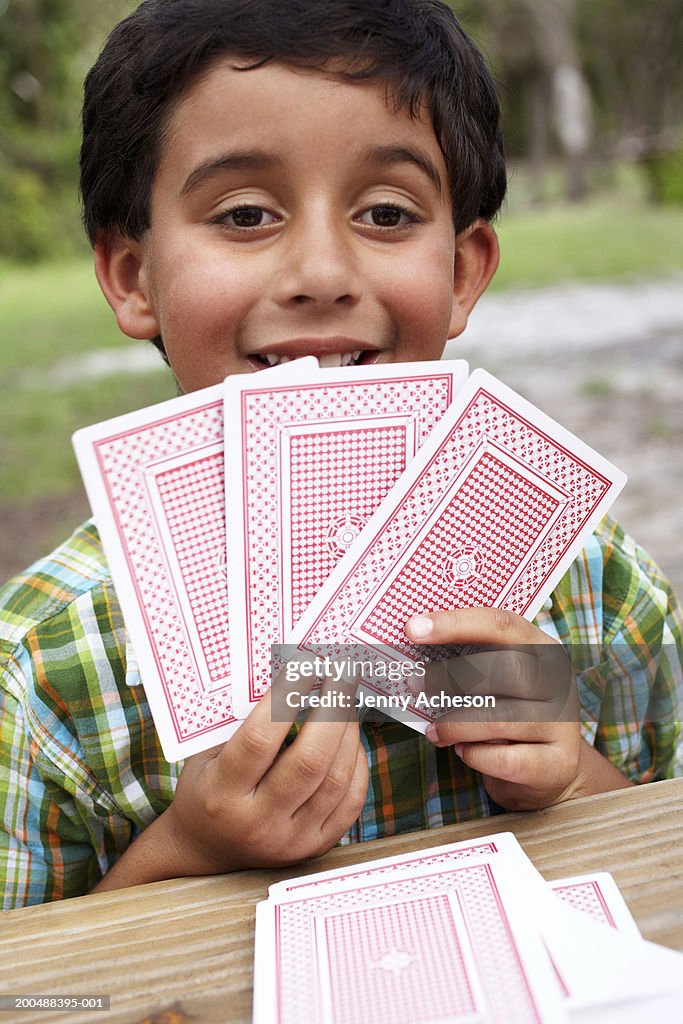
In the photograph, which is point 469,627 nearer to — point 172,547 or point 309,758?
point 309,758

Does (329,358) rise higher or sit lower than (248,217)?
lower

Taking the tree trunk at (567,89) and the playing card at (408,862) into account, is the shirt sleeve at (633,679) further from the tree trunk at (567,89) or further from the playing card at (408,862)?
the tree trunk at (567,89)

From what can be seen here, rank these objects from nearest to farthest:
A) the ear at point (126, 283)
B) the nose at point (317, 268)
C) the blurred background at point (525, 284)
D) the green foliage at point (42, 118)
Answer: the nose at point (317, 268), the ear at point (126, 283), the blurred background at point (525, 284), the green foliage at point (42, 118)

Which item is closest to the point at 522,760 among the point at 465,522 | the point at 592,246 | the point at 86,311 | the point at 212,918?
the point at 465,522

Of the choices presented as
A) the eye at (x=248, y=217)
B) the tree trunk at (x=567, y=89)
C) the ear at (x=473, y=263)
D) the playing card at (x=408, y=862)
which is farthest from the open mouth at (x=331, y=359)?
the tree trunk at (x=567, y=89)

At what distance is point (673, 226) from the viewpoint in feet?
48.5

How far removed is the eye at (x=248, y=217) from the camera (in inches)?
50.0

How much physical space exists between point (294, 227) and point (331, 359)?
0.17m

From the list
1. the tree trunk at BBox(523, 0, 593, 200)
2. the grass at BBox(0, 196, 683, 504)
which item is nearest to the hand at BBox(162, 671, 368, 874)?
the grass at BBox(0, 196, 683, 504)

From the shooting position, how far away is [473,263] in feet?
5.21

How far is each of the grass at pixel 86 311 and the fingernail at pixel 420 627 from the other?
1368 mm

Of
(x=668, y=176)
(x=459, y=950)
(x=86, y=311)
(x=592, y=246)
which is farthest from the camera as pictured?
(x=668, y=176)

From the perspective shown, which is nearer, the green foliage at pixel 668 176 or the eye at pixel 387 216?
the eye at pixel 387 216

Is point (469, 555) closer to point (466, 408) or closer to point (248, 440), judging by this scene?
point (466, 408)
